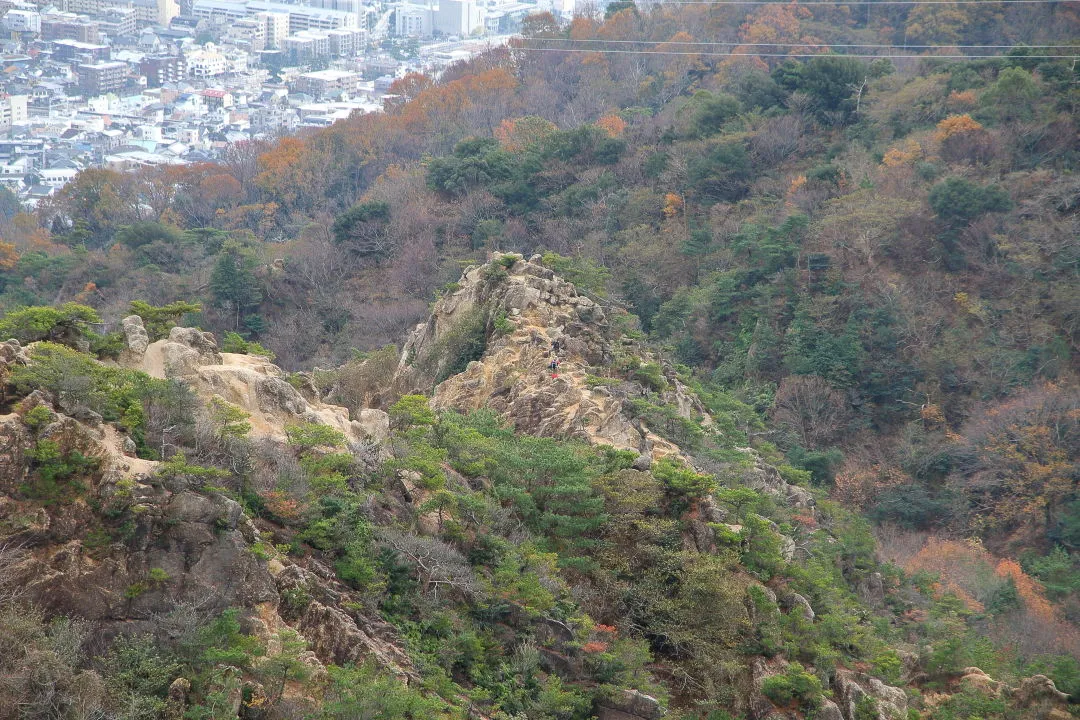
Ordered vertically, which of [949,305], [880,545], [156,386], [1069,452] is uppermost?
[156,386]

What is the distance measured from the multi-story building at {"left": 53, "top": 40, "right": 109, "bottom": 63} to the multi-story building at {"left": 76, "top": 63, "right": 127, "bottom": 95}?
333 centimetres

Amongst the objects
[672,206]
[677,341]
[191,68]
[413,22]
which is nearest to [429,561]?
[677,341]

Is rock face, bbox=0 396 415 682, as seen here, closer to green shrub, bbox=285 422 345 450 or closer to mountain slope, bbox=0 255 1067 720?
mountain slope, bbox=0 255 1067 720

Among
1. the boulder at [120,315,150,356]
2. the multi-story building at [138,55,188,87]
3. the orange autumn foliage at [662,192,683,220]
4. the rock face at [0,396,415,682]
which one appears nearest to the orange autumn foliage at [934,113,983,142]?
the orange autumn foliage at [662,192,683,220]

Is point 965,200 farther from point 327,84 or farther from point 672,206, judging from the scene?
point 327,84

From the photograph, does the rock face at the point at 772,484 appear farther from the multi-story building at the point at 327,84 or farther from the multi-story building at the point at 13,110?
the multi-story building at the point at 13,110

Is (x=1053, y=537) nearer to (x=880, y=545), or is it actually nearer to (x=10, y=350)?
(x=880, y=545)

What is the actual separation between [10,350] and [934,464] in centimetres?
2899

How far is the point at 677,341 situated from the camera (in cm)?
4325

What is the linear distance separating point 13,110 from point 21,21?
34.1 m

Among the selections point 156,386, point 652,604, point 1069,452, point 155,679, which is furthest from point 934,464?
point 155,679

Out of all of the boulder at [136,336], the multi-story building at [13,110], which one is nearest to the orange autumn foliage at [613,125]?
the boulder at [136,336]

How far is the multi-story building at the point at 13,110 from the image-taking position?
123 m

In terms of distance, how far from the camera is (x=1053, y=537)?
34.4 metres
